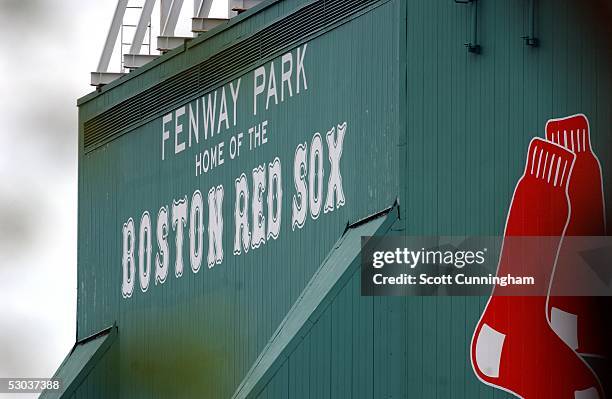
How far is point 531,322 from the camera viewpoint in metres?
18.7

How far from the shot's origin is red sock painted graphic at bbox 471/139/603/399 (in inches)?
733

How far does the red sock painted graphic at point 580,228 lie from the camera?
1873cm

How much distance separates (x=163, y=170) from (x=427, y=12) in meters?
7.89

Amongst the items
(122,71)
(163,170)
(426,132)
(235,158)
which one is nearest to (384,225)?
(426,132)

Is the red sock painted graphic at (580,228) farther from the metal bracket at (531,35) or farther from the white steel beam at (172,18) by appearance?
the white steel beam at (172,18)

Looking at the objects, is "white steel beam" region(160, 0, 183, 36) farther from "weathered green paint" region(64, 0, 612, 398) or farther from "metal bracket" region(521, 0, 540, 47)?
"metal bracket" region(521, 0, 540, 47)

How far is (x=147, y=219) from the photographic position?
26438mm

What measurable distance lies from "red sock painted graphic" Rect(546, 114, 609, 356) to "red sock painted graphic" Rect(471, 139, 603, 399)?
13 centimetres

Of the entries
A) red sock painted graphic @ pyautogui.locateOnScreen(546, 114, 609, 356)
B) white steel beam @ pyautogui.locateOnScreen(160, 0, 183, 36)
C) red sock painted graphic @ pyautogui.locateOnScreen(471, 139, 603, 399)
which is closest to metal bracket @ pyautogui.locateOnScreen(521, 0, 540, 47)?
red sock painted graphic @ pyautogui.locateOnScreen(546, 114, 609, 356)

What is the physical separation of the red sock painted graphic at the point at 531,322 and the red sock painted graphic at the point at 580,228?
0.13 metres

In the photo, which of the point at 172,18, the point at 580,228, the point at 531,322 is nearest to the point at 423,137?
the point at 580,228

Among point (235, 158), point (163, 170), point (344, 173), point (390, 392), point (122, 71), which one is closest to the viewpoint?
point (390, 392)

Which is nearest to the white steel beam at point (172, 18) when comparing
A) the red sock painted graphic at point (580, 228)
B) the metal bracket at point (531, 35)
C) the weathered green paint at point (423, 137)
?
the weathered green paint at point (423, 137)

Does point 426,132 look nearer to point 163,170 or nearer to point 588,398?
point 588,398
